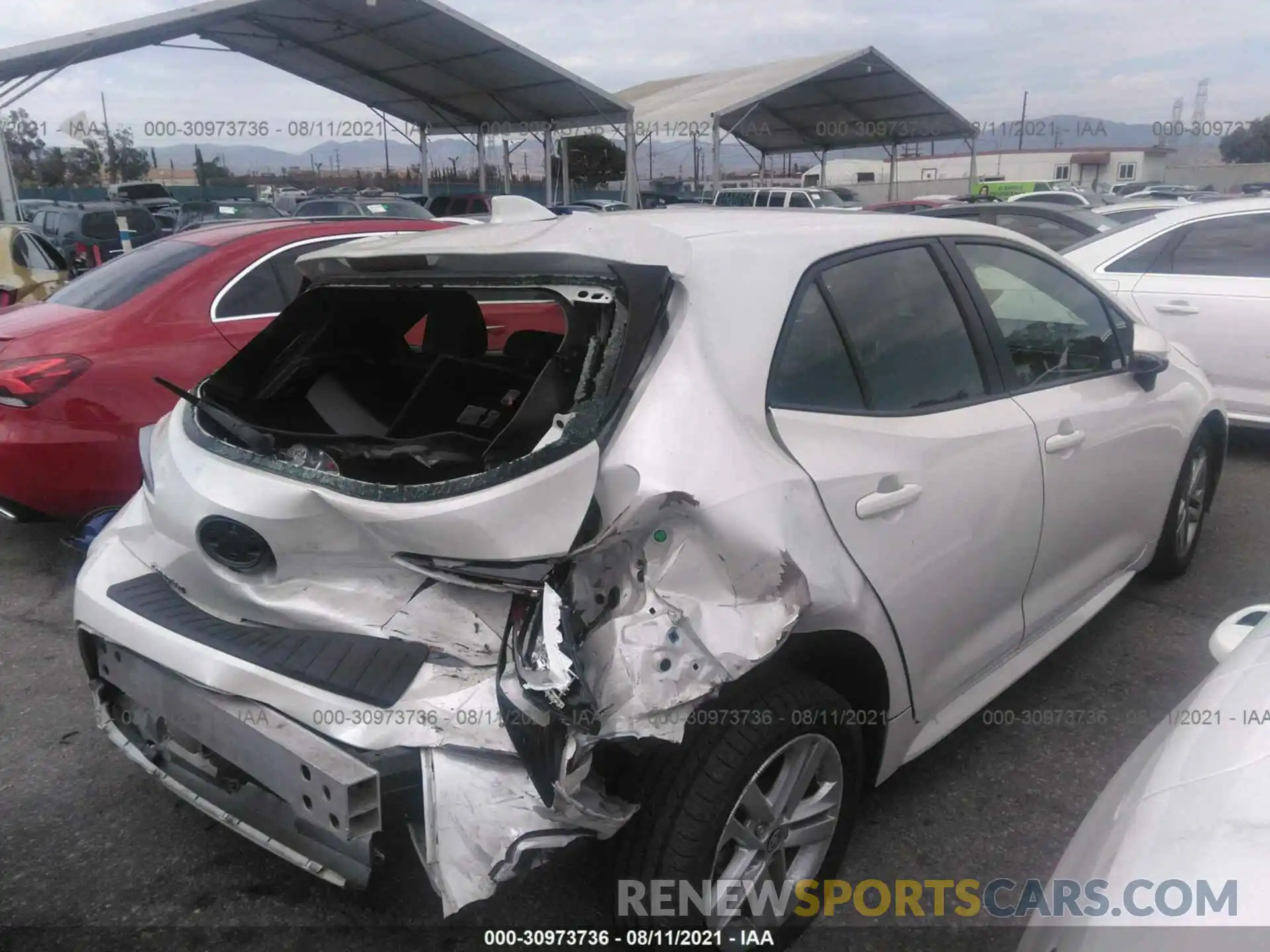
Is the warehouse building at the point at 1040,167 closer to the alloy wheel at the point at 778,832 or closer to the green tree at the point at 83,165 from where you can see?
the green tree at the point at 83,165

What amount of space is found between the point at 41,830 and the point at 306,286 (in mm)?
1718

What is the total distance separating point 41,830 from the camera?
2.65 m

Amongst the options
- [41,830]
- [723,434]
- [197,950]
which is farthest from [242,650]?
[41,830]

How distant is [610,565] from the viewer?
1837 millimetres

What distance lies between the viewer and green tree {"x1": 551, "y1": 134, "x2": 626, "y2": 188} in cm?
5059

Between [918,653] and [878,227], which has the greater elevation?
[878,227]

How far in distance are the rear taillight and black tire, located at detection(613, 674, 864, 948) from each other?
3410mm

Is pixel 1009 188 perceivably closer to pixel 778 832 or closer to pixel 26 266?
pixel 26 266

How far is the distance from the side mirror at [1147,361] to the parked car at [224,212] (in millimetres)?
16136

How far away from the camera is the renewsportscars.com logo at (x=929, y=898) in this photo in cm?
124

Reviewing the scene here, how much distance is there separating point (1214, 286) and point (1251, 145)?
2872 inches

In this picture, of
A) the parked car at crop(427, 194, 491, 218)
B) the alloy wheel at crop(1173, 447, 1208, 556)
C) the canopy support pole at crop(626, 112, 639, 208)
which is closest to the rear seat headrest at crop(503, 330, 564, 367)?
the alloy wheel at crop(1173, 447, 1208, 556)

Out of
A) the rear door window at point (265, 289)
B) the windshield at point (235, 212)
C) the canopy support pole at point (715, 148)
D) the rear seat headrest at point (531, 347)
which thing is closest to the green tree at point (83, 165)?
the windshield at point (235, 212)

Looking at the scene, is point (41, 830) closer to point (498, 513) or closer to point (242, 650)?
point (242, 650)
